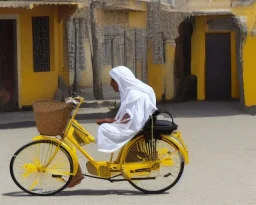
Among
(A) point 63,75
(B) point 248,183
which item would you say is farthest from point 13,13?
(B) point 248,183

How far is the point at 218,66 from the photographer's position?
2595cm

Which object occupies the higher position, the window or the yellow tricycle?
the window

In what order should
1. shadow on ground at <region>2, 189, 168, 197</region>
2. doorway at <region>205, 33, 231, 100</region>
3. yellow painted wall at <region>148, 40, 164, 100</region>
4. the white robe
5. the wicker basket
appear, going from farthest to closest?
1. doorway at <region>205, 33, 231, 100</region>
2. yellow painted wall at <region>148, 40, 164, 100</region>
3. shadow on ground at <region>2, 189, 168, 197</region>
4. the white robe
5. the wicker basket

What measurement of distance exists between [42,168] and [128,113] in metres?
1.16

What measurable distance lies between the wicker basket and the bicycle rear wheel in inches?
32.6

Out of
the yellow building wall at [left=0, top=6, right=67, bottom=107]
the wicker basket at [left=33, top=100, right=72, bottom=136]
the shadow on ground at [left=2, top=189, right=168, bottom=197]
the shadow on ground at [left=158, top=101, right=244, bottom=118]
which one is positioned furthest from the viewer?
the shadow on ground at [left=158, top=101, right=244, bottom=118]

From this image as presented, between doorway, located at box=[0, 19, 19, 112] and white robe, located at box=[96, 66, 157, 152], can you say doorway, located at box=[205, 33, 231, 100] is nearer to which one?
doorway, located at box=[0, 19, 19, 112]

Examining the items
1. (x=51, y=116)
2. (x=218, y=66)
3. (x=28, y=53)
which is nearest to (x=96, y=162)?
(x=51, y=116)

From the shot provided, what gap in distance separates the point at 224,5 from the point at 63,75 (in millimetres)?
4511

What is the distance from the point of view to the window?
827 inches

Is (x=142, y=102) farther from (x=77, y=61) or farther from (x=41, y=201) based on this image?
(x=77, y=61)

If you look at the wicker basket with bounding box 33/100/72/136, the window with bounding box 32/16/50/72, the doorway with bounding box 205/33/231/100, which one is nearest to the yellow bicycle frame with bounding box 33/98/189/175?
the wicker basket with bounding box 33/100/72/136

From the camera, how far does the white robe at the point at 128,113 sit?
32.5 ft

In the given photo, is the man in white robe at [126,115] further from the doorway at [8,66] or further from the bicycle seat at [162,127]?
the doorway at [8,66]
